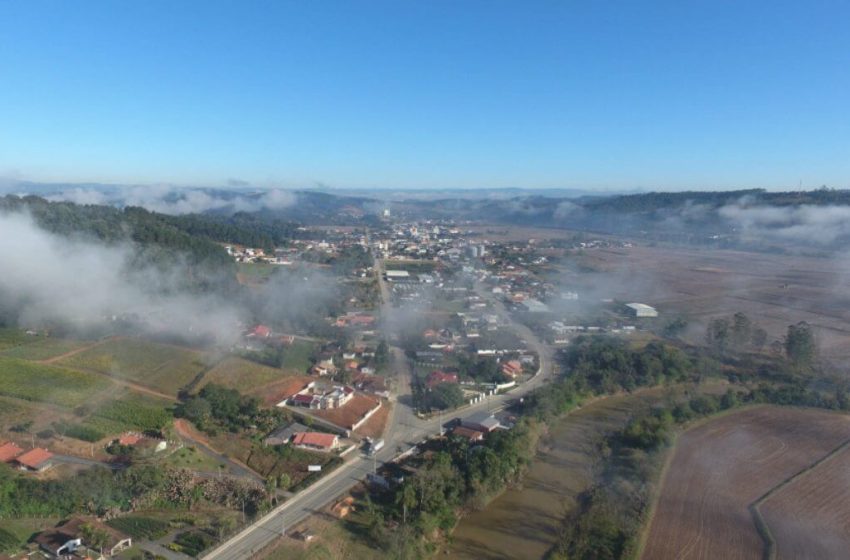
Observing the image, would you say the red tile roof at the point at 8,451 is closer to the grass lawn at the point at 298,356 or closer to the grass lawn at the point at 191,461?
the grass lawn at the point at 191,461

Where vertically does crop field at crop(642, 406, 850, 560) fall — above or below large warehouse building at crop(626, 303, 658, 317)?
below

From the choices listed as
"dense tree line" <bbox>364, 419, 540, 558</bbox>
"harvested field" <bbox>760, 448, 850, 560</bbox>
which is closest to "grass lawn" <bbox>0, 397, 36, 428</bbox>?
"dense tree line" <bbox>364, 419, 540, 558</bbox>

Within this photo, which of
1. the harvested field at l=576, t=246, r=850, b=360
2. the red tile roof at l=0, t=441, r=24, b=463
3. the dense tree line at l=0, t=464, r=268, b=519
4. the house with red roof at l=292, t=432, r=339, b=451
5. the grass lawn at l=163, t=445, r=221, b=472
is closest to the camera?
the dense tree line at l=0, t=464, r=268, b=519

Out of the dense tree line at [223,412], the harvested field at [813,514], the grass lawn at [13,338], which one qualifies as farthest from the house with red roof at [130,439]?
the harvested field at [813,514]

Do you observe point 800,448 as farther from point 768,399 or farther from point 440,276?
point 440,276

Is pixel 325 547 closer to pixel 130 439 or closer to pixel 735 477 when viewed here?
pixel 130 439

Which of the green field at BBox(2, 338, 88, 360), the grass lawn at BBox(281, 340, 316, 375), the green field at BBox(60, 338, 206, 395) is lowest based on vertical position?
the grass lawn at BBox(281, 340, 316, 375)

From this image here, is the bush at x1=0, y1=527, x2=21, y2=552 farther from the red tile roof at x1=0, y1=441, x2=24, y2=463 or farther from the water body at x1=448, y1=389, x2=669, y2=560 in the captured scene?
the water body at x1=448, y1=389, x2=669, y2=560
